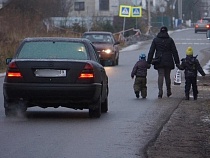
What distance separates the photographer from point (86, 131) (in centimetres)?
1290

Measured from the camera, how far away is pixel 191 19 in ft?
431

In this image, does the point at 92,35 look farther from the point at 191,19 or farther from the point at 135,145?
the point at 191,19

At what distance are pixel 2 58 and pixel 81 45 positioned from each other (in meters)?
21.1

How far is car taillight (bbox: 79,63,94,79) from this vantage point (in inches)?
559

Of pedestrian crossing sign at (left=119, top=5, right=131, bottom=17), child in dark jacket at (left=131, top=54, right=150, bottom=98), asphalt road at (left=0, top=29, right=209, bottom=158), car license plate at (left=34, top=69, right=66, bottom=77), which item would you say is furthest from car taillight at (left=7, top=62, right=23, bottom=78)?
pedestrian crossing sign at (left=119, top=5, right=131, bottom=17)

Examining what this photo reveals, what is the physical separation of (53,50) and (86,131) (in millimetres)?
2383

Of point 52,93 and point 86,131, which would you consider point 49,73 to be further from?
point 86,131

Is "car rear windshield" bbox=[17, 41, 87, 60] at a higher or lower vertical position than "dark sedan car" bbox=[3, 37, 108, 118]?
higher

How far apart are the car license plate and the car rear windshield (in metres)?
0.46

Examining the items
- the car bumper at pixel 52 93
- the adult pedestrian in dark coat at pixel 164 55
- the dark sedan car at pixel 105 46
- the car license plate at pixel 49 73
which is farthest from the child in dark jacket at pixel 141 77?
the dark sedan car at pixel 105 46

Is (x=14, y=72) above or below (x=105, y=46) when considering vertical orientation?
above

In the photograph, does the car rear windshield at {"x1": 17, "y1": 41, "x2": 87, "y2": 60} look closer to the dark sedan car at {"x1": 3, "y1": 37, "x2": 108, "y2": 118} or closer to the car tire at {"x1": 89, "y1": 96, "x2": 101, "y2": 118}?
the dark sedan car at {"x1": 3, "y1": 37, "x2": 108, "y2": 118}

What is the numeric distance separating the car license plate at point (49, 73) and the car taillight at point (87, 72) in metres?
0.32

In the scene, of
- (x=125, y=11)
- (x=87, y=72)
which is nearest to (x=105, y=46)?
(x=87, y=72)
